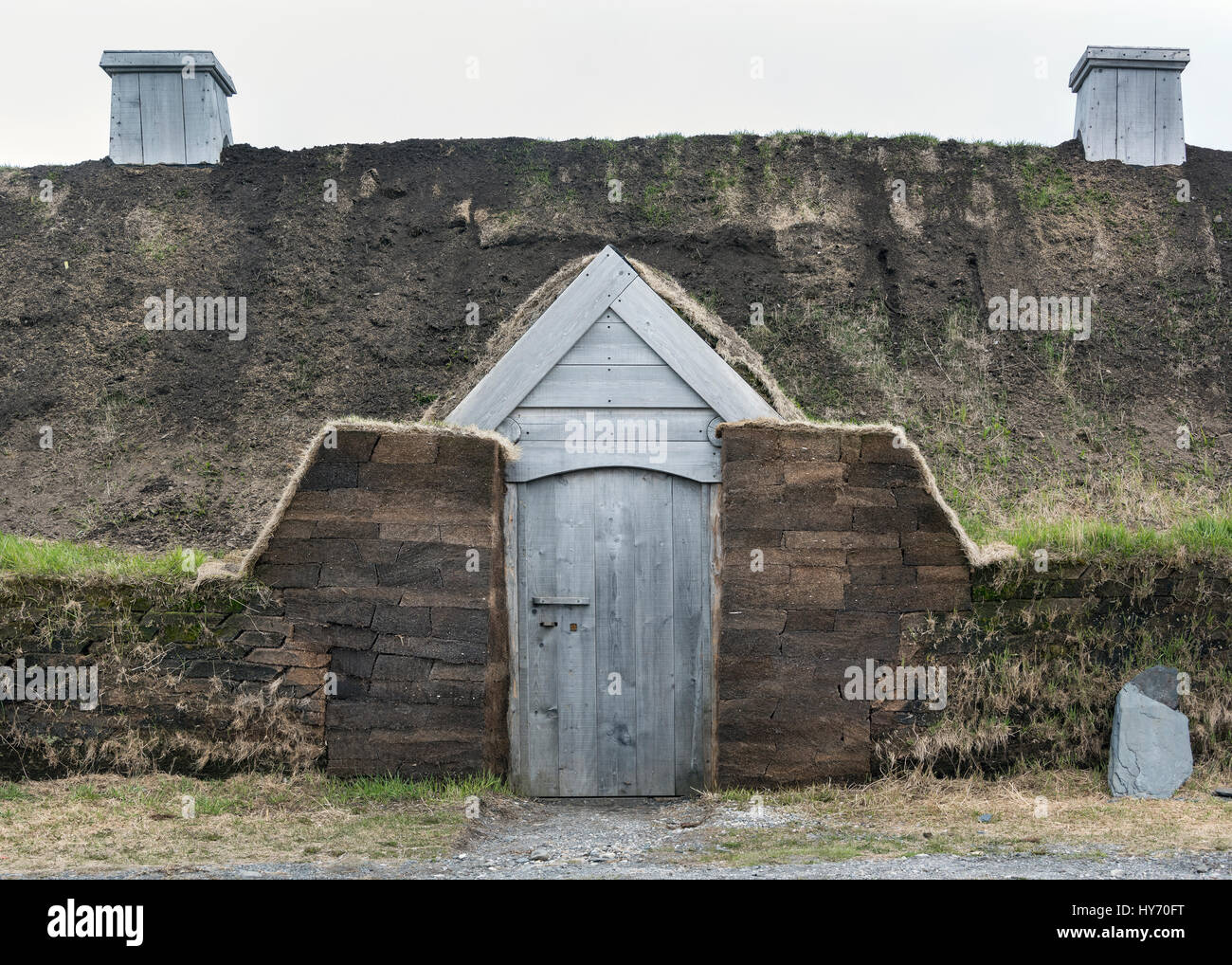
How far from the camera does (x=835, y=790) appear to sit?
8.11m

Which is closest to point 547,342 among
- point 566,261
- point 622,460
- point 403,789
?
point 622,460

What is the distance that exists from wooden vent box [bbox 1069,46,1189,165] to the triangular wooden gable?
37.1ft

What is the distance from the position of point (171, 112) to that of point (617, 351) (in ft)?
38.7

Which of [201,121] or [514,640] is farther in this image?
[201,121]

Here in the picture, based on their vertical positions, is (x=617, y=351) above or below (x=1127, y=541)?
above

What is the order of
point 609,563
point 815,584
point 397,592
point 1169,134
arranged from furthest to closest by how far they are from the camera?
point 1169,134, point 609,563, point 815,584, point 397,592

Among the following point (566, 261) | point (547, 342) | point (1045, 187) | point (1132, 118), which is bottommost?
point (547, 342)

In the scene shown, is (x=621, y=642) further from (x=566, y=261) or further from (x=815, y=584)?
(x=566, y=261)

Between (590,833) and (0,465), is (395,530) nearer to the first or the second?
(590,833)

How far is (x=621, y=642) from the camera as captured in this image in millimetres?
8695

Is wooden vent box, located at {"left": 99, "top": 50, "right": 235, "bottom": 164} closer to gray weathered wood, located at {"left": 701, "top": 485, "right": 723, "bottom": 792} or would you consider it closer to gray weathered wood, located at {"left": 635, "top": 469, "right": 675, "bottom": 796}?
gray weathered wood, located at {"left": 635, "top": 469, "right": 675, "bottom": 796}

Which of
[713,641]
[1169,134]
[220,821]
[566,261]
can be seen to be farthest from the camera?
[1169,134]

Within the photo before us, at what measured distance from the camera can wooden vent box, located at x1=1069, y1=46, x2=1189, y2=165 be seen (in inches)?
667

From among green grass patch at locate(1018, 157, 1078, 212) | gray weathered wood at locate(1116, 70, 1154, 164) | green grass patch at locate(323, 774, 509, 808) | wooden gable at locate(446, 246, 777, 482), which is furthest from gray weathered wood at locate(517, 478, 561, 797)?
gray weathered wood at locate(1116, 70, 1154, 164)
